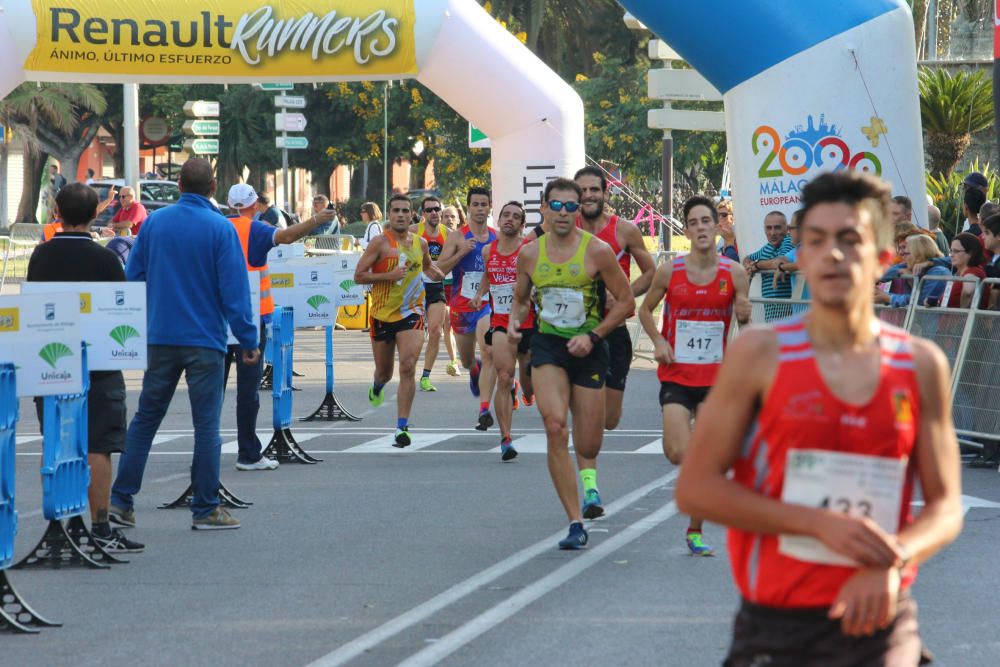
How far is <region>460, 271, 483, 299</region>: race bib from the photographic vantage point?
52.6 feet

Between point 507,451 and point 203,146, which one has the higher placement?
point 203,146

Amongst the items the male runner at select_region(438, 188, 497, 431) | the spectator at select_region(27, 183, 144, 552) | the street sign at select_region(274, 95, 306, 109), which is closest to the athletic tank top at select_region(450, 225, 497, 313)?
the male runner at select_region(438, 188, 497, 431)

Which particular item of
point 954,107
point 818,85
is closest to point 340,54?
point 818,85

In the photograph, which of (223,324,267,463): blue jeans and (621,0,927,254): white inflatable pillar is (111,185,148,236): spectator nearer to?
(223,324,267,463): blue jeans

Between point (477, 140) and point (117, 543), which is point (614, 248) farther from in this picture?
point (477, 140)

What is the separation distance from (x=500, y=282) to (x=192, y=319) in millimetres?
4119

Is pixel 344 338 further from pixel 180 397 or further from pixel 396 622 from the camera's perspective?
pixel 396 622

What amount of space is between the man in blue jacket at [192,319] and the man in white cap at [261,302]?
160cm

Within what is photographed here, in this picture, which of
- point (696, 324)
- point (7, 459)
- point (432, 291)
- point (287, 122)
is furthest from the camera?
point (287, 122)

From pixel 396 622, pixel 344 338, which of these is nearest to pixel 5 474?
pixel 396 622

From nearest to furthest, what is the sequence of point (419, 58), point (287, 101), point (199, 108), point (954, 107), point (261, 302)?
1. point (261, 302)
2. point (419, 58)
3. point (954, 107)
4. point (199, 108)
5. point (287, 101)

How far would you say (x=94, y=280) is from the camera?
9484 millimetres

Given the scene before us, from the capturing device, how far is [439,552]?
903 centimetres

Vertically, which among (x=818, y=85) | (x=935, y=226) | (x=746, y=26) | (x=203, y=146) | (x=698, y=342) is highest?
(x=746, y=26)
